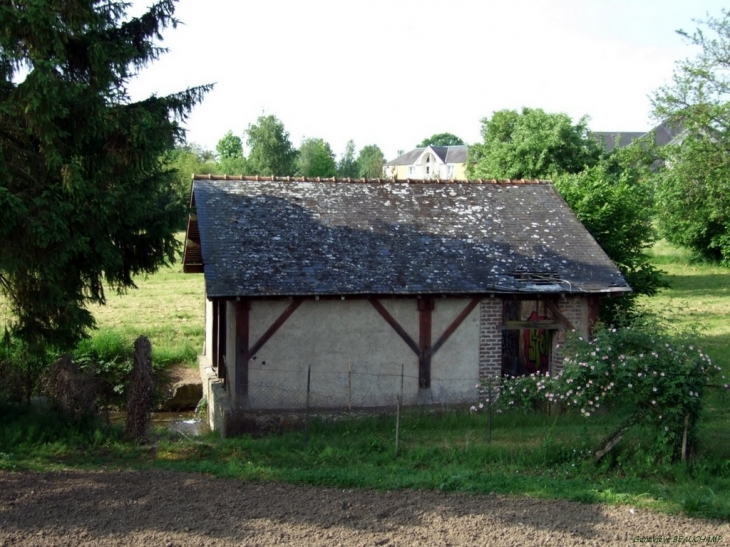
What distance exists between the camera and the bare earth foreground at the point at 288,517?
7.31m

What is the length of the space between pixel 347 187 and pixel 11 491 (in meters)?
9.04

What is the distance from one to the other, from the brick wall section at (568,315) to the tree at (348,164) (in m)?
84.4

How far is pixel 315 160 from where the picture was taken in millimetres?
81812

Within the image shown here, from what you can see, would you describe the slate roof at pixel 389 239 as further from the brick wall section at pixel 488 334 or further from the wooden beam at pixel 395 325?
the brick wall section at pixel 488 334

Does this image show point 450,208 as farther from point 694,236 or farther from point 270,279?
point 694,236

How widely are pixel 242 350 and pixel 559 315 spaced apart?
18.4 feet

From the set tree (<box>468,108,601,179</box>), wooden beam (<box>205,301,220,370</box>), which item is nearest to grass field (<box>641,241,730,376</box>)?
tree (<box>468,108,601,179</box>)

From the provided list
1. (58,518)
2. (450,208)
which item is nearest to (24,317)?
(58,518)

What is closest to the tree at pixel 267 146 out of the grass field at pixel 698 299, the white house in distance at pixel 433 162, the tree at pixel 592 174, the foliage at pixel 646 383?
the white house in distance at pixel 433 162

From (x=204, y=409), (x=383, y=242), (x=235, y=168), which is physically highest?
(x=235, y=168)

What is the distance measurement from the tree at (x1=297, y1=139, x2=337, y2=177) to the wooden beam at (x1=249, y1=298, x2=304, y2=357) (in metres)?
66.3

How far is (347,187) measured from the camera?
15.7 m

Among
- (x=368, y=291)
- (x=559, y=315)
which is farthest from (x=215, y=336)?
(x=559, y=315)

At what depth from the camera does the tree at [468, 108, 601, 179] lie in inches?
1298
